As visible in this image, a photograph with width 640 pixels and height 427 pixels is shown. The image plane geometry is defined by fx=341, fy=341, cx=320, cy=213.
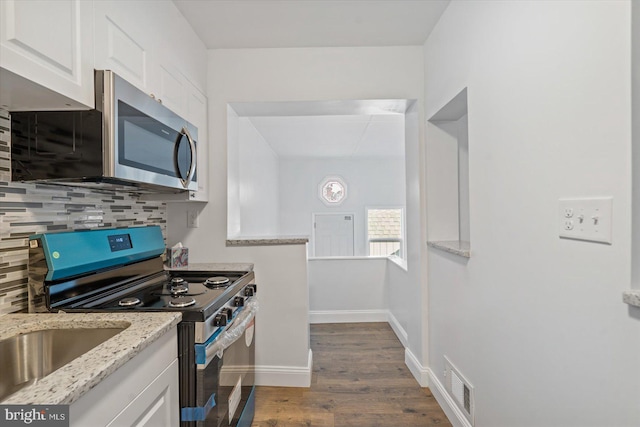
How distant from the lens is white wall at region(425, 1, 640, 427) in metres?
0.88

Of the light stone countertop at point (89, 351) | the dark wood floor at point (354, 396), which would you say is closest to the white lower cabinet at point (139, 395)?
the light stone countertop at point (89, 351)

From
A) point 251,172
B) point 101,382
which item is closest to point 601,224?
point 101,382

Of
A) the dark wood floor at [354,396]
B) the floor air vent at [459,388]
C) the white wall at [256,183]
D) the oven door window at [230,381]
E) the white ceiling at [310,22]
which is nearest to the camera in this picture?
the oven door window at [230,381]

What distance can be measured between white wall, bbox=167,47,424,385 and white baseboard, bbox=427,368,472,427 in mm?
294

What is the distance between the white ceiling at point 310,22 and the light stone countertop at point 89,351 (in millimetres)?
1683

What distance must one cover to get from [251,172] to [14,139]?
2.84m

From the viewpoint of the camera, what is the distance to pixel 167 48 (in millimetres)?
1771

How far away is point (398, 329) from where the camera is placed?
3314 mm

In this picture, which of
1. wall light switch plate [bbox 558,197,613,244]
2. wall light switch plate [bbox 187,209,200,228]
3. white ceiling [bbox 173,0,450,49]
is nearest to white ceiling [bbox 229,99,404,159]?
white ceiling [bbox 173,0,450,49]

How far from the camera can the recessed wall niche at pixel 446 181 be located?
233 centimetres

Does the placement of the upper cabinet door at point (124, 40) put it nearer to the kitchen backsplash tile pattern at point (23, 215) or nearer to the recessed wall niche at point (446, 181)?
the kitchen backsplash tile pattern at point (23, 215)

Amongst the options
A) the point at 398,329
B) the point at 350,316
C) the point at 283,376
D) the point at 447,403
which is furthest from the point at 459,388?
the point at 350,316

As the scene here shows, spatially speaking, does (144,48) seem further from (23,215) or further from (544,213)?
(544,213)

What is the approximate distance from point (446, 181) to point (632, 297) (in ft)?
5.30
